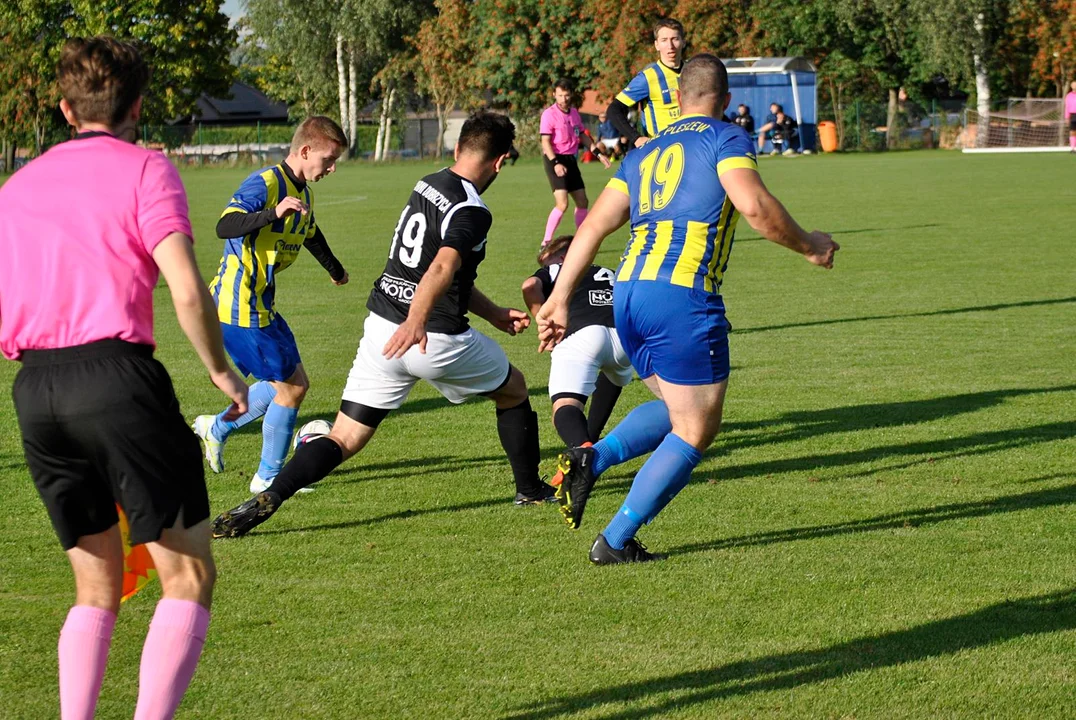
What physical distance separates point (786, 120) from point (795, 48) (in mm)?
11862

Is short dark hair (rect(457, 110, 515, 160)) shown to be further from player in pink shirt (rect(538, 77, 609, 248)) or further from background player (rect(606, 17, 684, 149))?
player in pink shirt (rect(538, 77, 609, 248))

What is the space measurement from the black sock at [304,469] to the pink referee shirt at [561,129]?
1292 centimetres

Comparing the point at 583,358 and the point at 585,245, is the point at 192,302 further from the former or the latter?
the point at 583,358

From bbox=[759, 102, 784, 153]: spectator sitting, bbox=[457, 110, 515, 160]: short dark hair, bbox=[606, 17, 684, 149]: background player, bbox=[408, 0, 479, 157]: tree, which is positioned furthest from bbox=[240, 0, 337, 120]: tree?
bbox=[457, 110, 515, 160]: short dark hair

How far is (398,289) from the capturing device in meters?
5.95

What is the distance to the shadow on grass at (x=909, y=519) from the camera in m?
5.86

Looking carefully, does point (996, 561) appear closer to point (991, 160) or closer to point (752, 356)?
point (752, 356)

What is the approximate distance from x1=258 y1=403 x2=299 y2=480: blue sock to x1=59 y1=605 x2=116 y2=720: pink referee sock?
3.38 m


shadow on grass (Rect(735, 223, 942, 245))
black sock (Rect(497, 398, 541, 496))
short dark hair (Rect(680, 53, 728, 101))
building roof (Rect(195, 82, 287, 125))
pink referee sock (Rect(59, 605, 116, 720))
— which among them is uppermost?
short dark hair (Rect(680, 53, 728, 101))

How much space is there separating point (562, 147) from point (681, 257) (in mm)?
13572

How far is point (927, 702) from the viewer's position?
4.04 metres

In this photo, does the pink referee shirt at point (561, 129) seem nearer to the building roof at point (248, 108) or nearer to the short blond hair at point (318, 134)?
the short blond hair at point (318, 134)

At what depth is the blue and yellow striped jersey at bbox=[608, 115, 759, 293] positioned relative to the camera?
16.8 ft

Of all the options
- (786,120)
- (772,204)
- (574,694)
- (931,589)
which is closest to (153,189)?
(574,694)
